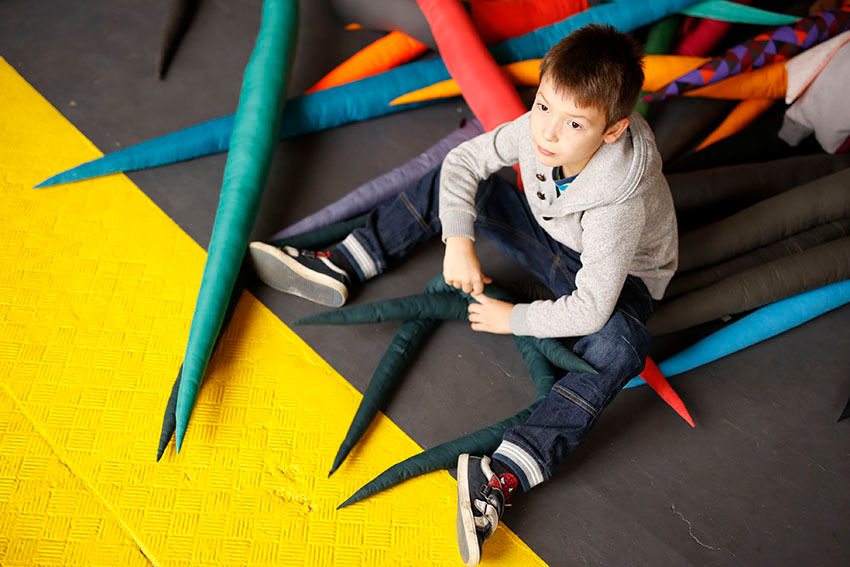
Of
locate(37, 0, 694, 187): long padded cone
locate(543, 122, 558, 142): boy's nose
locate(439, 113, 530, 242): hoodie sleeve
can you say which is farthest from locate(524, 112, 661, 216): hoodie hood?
locate(37, 0, 694, 187): long padded cone

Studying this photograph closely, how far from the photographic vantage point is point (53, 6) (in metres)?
2.04

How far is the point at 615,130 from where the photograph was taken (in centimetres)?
110

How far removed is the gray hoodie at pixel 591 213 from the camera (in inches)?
44.9

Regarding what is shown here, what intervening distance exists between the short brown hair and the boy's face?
0.01 m

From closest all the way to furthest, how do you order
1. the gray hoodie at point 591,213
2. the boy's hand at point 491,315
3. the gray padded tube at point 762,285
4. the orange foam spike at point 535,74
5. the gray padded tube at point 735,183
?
the gray hoodie at point 591,213, the boy's hand at point 491,315, the gray padded tube at point 762,285, the gray padded tube at point 735,183, the orange foam spike at point 535,74

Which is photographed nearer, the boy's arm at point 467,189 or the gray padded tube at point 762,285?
the boy's arm at point 467,189

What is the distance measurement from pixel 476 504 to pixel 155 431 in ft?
2.02

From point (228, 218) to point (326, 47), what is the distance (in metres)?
0.80

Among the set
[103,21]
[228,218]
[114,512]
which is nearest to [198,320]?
[228,218]

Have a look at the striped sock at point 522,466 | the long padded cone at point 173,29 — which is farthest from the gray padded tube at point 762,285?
the long padded cone at point 173,29

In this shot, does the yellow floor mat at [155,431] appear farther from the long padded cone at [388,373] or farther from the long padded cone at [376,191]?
the long padded cone at [376,191]

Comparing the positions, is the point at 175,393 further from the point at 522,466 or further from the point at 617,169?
the point at 617,169

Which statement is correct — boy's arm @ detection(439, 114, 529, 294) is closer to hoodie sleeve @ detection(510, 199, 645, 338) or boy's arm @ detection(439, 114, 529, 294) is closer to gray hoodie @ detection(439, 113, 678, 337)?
gray hoodie @ detection(439, 113, 678, 337)

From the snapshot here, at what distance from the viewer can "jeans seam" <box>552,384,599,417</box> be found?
1274mm
